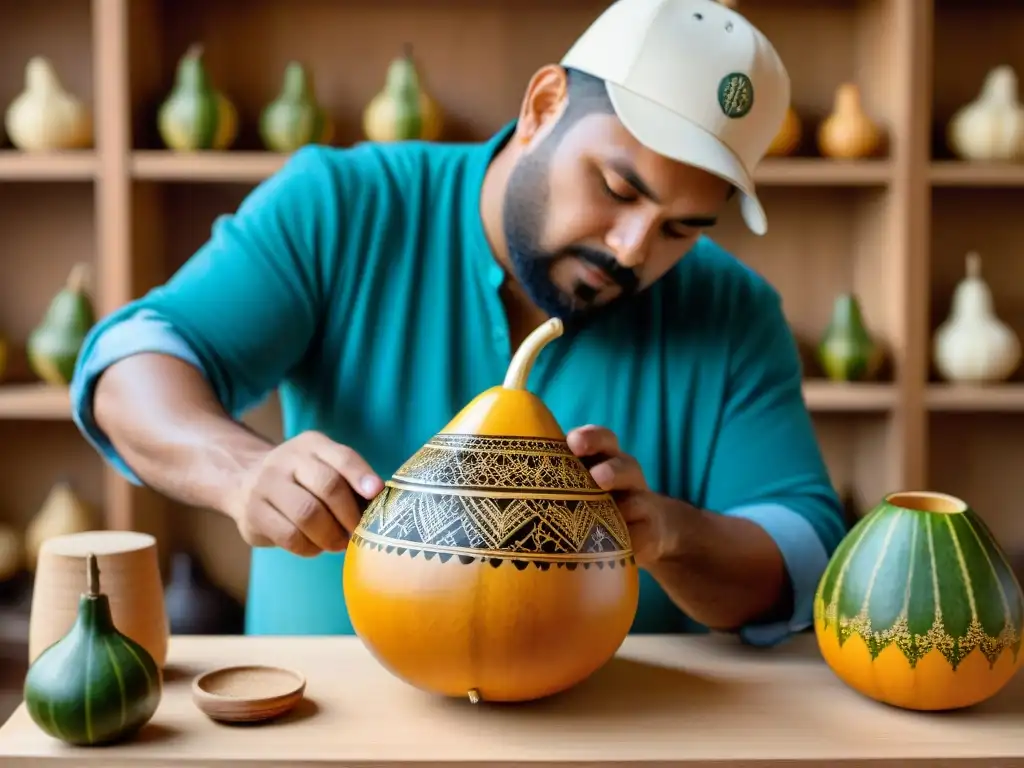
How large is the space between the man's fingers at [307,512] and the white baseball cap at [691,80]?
486 millimetres

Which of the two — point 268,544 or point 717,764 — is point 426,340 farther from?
point 717,764

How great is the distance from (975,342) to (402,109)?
1.39 meters

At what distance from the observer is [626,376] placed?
132 cm

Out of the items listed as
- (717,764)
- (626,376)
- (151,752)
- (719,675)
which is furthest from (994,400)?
(151,752)

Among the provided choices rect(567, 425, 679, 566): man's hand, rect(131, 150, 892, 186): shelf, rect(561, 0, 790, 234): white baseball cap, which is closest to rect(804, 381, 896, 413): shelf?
rect(131, 150, 892, 186): shelf

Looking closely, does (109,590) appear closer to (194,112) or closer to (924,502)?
(924,502)

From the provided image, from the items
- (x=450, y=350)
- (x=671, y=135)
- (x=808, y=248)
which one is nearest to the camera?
(x=671, y=135)

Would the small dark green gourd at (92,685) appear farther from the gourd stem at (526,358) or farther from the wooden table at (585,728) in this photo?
the gourd stem at (526,358)

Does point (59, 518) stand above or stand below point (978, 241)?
below

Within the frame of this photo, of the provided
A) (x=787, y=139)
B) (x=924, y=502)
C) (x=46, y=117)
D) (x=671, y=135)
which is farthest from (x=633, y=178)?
(x=46, y=117)

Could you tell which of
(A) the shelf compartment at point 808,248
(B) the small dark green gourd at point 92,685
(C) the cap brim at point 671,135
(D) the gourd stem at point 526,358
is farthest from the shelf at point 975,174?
(B) the small dark green gourd at point 92,685

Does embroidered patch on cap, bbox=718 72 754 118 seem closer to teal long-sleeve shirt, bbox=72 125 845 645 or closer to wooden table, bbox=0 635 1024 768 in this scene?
teal long-sleeve shirt, bbox=72 125 845 645

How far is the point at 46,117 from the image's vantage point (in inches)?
90.3

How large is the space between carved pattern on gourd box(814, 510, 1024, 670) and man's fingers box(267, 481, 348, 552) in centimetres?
41
